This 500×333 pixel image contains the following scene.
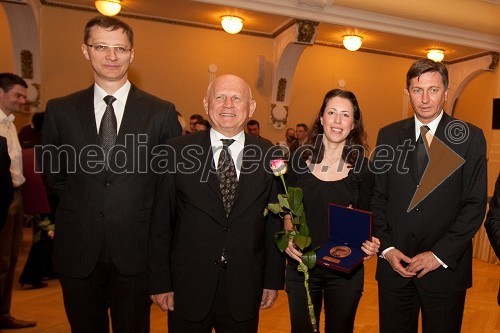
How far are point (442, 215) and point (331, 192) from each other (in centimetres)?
57

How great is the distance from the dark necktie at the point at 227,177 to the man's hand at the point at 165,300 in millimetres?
459

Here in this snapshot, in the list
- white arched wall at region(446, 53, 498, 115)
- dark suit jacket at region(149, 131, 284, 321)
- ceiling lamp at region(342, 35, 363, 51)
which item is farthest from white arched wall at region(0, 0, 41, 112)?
white arched wall at region(446, 53, 498, 115)

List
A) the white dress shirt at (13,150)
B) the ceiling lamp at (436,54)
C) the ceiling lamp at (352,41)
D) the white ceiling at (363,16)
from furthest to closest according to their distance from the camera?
1. the ceiling lamp at (436,54)
2. the ceiling lamp at (352,41)
3. the white ceiling at (363,16)
4. the white dress shirt at (13,150)

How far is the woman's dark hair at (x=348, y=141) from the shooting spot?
2.30 m

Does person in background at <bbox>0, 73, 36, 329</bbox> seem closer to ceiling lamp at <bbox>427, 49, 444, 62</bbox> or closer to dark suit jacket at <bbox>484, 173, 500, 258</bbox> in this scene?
dark suit jacket at <bbox>484, 173, 500, 258</bbox>

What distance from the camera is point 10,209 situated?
3652 millimetres

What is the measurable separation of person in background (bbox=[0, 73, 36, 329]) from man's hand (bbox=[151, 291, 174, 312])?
2207 millimetres

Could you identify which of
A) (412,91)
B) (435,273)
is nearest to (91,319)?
(435,273)

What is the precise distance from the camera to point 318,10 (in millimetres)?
7309

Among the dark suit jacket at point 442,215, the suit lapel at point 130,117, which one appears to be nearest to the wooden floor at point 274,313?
the dark suit jacket at point 442,215

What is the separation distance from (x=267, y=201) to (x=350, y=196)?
45 centimetres

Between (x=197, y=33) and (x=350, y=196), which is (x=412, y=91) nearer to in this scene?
(x=350, y=196)

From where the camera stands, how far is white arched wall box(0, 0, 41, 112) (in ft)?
23.1

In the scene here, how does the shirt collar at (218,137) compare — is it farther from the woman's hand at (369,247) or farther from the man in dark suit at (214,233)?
the woman's hand at (369,247)
